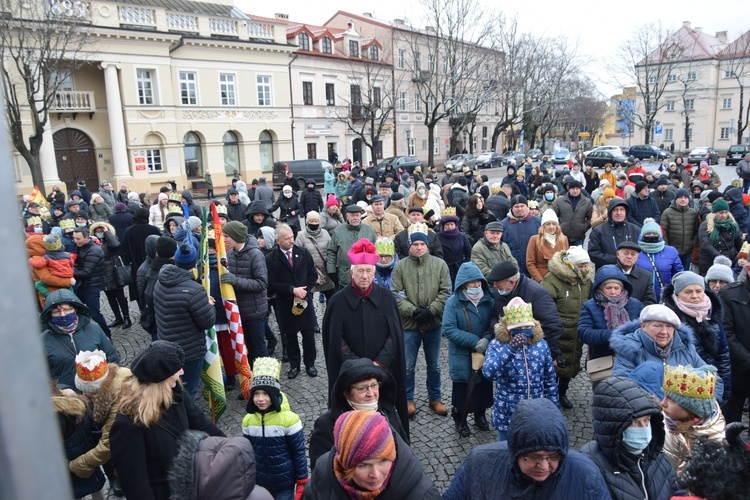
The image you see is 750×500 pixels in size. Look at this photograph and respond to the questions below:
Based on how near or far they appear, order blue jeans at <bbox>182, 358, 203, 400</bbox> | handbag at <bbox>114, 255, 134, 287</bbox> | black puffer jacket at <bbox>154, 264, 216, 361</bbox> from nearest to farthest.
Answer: black puffer jacket at <bbox>154, 264, 216, 361</bbox>, blue jeans at <bbox>182, 358, 203, 400</bbox>, handbag at <bbox>114, 255, 134, 287</bbox>

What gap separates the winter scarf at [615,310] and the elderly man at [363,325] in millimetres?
1916

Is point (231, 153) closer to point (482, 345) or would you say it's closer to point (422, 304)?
point (422, 304)

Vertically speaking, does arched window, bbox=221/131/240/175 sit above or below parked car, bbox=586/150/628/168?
above

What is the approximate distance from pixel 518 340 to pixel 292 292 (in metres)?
3.34

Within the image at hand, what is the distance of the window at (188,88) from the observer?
105ft

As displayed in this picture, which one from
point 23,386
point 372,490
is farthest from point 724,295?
point 23,386

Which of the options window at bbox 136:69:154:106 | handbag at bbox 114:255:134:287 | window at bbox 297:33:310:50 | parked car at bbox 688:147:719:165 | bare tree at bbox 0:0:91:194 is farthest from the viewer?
window at bbox 297:33:310:50

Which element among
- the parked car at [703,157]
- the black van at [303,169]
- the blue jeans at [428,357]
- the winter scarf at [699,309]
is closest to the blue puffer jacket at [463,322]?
the blue jeans at [428,357]

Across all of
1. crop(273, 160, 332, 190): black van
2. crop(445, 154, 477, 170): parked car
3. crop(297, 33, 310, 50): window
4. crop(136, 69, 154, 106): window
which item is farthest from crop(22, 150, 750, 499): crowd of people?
crop(297, 33, 310, 50): window

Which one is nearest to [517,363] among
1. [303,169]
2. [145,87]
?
[303,169]

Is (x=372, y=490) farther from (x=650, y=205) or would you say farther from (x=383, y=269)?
(x=650, y=205)

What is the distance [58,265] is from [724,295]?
A: 7287mm

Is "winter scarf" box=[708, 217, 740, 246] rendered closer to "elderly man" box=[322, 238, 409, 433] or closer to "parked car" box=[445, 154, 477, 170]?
"elderly man" box=[322, 238, 409, 433]

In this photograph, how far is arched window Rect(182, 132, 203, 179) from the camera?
33406mm
